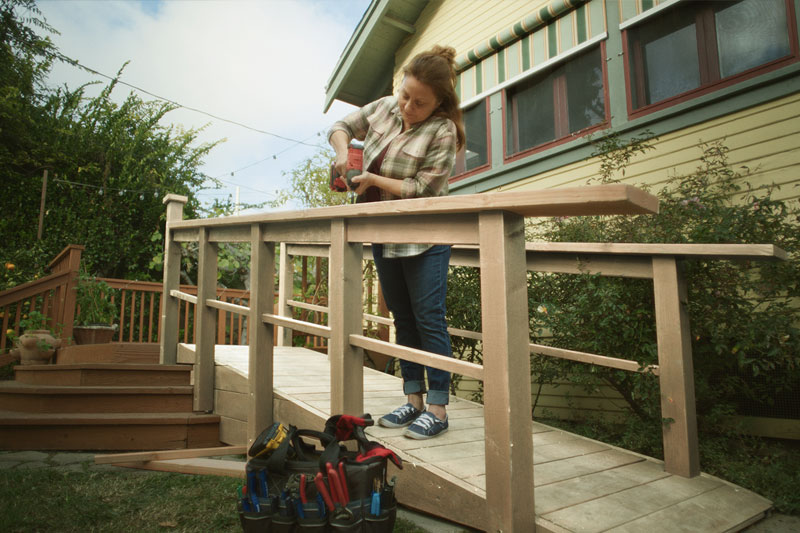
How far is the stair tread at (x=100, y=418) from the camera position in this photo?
107 inches

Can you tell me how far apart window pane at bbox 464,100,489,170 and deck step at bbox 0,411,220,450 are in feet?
13.2

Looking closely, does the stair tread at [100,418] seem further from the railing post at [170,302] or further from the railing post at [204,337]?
the railing post at [170,302]

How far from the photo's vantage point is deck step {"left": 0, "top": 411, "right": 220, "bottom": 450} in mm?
2719

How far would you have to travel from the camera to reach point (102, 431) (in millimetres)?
2781

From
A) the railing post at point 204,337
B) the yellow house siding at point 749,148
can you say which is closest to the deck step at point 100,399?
the railing post at point 204,337

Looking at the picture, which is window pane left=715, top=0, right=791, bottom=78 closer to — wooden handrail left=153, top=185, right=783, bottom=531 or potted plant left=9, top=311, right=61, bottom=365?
wooden handrail left=153, top=185, right=783, bottom=531

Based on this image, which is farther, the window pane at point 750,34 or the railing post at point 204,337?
the window pane at point 750,34

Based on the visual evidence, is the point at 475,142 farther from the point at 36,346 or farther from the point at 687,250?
the point at 36,346

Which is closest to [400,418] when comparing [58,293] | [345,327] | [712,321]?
[345,327]

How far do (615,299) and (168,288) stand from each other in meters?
3.10

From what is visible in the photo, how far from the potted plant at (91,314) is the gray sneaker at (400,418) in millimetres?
3746

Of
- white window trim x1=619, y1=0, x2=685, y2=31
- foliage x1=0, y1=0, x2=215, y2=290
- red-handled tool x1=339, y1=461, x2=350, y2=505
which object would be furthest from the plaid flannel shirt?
foliage x1=0, y1=0, x2=215, y2=290

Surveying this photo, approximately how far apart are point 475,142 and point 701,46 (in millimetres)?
2440

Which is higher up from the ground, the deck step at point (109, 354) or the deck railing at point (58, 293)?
the deck railing at point (58, 293)
